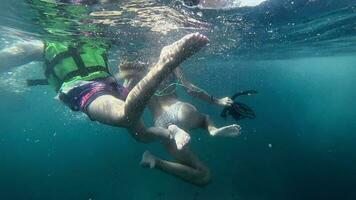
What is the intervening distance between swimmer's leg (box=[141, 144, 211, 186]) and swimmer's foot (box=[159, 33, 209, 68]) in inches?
121

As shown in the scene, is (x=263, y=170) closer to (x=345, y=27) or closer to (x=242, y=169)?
(x=242, y=169)

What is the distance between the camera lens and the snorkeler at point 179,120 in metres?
8.22

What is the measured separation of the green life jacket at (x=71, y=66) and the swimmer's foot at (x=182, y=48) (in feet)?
12.2

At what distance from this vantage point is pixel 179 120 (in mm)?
9367

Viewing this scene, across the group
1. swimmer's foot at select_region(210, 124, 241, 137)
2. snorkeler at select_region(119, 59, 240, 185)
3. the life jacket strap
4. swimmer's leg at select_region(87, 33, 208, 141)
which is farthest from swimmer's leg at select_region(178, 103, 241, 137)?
the life jacket strap

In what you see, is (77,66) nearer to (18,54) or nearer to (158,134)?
(18,54)

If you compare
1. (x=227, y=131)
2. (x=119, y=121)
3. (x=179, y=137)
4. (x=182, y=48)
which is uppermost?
(x=182, y=48)

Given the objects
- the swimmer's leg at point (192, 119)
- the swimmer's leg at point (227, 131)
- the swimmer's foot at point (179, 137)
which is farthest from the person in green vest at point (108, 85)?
the swimmer's leg at point (192, 119)

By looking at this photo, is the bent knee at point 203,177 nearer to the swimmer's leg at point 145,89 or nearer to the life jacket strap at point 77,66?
the swimmer's leg at point 145,89

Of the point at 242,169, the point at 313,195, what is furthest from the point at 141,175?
the point at 313,195

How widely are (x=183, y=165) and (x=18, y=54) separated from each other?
232 inches

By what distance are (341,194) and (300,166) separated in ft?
17.6

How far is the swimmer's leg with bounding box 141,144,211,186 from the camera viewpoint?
26.8 ft

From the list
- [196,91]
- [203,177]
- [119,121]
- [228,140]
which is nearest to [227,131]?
[203,177]
